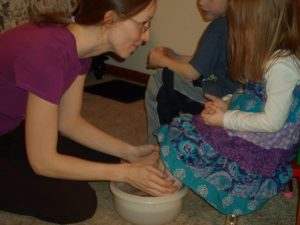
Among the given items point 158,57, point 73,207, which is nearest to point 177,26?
point 158,57

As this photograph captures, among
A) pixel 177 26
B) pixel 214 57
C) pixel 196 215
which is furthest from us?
pixel 177 26

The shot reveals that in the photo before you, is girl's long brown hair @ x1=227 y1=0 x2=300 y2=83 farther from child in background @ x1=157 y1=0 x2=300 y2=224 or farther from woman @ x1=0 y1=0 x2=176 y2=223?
woman @ x1=0 y1=0 x2=176 y2=223

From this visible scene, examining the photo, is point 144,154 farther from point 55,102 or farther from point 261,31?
point 261,31

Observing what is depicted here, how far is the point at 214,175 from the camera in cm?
124

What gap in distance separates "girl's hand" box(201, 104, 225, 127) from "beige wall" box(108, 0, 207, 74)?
1.29 meters

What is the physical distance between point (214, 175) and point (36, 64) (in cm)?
55

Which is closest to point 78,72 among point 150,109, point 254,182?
point 150,109

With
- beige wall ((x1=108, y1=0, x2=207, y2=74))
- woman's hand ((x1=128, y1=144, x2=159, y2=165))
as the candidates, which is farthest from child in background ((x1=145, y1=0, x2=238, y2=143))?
beige wall ((x1=108, y1=0, x2=207, y2=74))

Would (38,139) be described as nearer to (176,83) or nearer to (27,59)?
(27,59)

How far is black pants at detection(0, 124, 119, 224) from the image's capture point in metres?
1.28

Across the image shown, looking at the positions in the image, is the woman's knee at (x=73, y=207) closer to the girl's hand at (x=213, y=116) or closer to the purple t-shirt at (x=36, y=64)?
the purple t-shirt at (x=36, y=64)

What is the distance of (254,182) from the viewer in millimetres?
1233

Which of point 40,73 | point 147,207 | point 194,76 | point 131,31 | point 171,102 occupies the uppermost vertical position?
point 131,31

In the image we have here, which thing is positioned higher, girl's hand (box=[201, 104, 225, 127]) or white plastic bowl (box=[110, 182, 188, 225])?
girl's hand (box=[201, 104, 225, 127])
